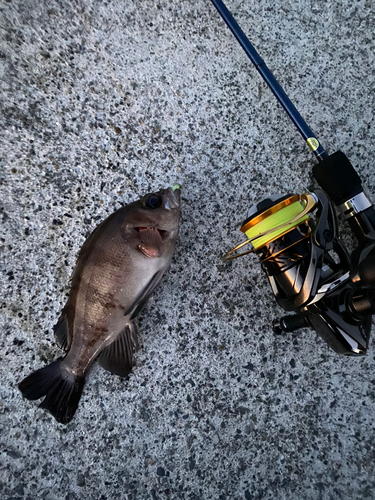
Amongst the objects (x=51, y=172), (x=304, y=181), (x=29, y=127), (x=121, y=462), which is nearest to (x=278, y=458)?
(x=121, y=462)

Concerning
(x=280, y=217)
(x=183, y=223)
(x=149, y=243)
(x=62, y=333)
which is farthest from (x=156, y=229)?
(x=62, y=333)

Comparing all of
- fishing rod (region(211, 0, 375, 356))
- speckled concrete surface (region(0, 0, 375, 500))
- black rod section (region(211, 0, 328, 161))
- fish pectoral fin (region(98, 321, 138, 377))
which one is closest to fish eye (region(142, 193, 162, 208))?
speckled concrete surface (region(0, 0, 375, 500))

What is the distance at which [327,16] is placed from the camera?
1.82 m

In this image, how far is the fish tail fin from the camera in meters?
1.49

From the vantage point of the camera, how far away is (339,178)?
1417mm

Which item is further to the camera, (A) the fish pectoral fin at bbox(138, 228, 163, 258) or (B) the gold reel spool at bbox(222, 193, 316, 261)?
(A) the fish pectoral fin at bbox(138, 228, 163, 258)

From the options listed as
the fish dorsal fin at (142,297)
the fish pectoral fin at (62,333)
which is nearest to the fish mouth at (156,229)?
the fish dorsal fin at (142,297)

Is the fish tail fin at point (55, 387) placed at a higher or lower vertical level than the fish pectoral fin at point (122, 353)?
higher

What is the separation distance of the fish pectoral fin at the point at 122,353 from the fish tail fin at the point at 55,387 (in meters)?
0.12

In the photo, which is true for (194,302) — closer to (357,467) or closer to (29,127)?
(357,467)

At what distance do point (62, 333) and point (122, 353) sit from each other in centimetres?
28

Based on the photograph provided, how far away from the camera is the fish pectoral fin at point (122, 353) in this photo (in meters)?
1.53

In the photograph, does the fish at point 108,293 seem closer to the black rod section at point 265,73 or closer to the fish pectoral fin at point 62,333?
the fish pectoral fin at point 62,333

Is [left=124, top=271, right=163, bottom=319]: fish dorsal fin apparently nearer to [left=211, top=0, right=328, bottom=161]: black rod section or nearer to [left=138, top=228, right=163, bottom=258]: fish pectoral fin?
[left=138, top=228, right=163, bottom=258]: fish pectoral fin
